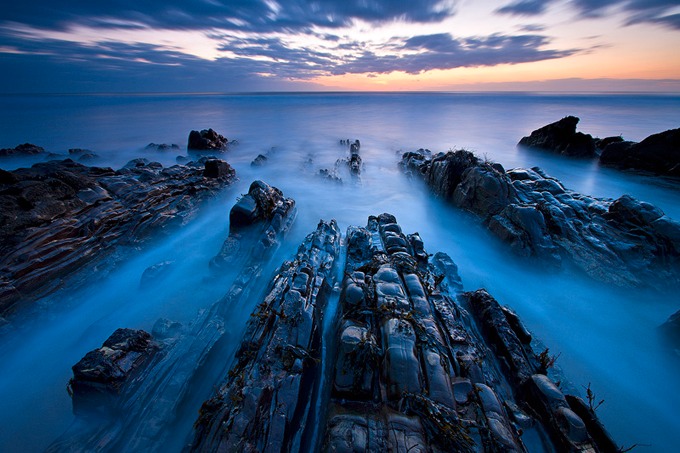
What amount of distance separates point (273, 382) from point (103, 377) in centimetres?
321

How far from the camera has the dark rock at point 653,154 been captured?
16891 millimetres

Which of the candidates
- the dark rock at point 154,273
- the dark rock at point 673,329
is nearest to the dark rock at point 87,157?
the dark rock at point 154,273

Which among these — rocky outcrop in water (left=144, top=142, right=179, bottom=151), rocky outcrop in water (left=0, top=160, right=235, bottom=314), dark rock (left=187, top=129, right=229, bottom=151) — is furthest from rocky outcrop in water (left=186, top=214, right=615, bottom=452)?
rocky outcrop in water (left=144, top=142, right=179, bottom=151)

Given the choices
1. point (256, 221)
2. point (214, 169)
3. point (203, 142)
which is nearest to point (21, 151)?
point (203, 142)

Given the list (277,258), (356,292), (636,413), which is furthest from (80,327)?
(636,413)

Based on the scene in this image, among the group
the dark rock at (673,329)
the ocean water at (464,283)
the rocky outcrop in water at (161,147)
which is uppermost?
the dark rock at (673,329)

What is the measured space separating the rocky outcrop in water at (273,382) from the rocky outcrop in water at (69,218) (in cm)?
658

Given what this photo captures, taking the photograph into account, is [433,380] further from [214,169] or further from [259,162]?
[259,162]

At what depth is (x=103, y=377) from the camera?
193 inches

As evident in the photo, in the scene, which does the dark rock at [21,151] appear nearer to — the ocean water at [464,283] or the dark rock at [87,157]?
the dark rock at [87,157]

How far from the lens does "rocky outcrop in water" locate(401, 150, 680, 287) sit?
8.36 metres

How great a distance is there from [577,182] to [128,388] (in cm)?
2381

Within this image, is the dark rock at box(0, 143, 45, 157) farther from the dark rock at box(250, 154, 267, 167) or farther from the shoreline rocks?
the shoreline rocks

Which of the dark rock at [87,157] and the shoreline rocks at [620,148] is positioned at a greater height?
the shoreline rocks at [620,148]
